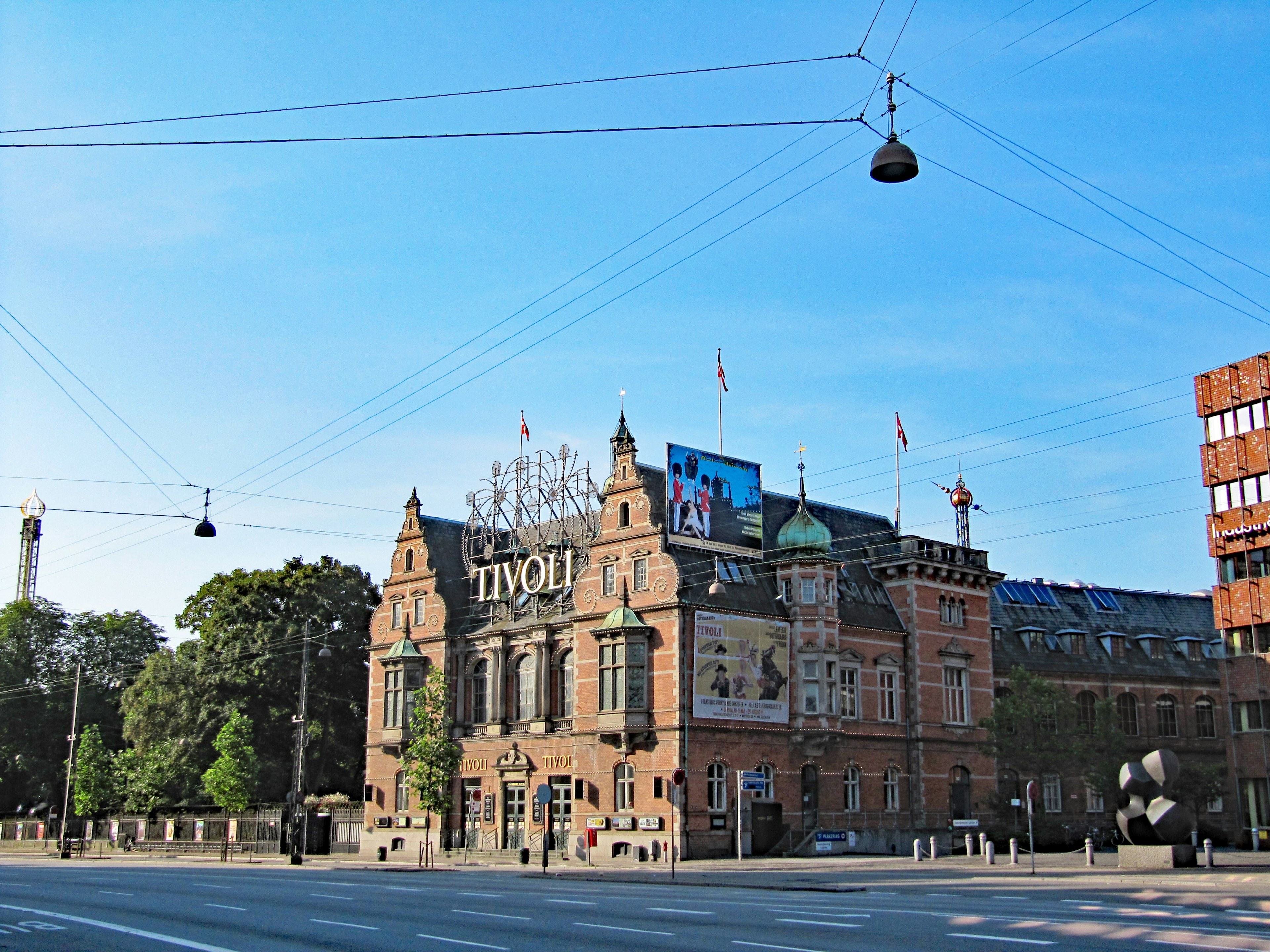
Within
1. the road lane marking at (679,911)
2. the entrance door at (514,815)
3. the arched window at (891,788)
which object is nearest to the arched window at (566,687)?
the entrance door at (514,815)

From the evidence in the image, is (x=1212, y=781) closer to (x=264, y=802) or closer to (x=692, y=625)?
(x=692, y=625)

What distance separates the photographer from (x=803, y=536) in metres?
57.7

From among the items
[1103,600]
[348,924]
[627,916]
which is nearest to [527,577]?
[1103,600]

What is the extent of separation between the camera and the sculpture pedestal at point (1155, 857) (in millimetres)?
39625

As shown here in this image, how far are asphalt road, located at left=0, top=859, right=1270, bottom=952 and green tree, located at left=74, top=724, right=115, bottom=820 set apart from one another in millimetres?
44161

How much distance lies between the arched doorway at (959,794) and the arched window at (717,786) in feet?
42.6

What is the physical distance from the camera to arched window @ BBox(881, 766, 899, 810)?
5753 centimetres

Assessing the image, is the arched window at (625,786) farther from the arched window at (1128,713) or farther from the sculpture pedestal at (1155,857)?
the arched window at (1128,713)

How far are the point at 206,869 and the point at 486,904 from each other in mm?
25568

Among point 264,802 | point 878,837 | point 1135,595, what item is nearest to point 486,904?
point 878,837

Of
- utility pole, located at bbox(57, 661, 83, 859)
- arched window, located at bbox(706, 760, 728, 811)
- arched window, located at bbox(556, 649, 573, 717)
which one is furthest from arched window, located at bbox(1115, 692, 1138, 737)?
utility pole, located at bbox(57, 661, 83, 859)

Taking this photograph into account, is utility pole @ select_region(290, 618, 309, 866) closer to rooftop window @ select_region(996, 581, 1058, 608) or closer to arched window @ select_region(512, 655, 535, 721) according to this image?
arched window @ select_region(512, 655, 535, 721)

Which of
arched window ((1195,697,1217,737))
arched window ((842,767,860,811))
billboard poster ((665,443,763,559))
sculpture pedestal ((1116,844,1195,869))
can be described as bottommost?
sculpture pedestal ((1116,844,1195,869))

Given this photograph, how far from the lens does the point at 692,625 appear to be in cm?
5281
